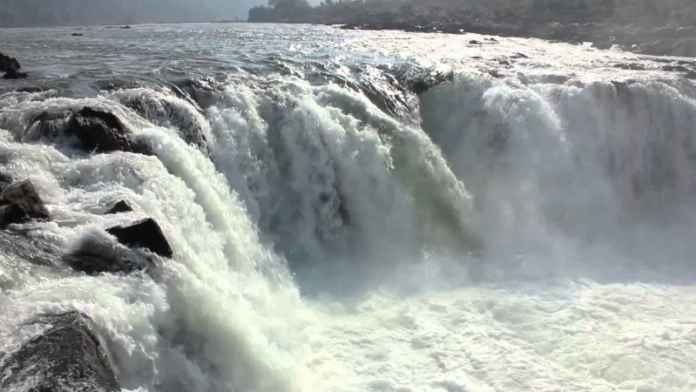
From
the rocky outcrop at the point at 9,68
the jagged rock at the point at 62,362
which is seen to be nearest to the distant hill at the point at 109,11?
the rocky outcrop at the point at 9,68

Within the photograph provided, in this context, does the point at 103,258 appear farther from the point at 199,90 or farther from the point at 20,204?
the point at 199,90

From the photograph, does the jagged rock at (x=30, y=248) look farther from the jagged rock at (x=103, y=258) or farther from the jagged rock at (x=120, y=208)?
the jagged rock at (x=120, y=208)

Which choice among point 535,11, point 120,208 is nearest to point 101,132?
point 120,208

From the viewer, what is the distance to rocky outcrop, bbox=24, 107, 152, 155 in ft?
27.2

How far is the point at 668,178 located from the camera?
15.1m

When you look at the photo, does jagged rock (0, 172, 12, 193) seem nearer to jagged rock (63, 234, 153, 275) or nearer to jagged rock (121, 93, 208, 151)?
jagged rock (63, 234, 153, 275)

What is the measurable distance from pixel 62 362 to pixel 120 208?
2780 mm

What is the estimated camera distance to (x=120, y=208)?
21.8 feet

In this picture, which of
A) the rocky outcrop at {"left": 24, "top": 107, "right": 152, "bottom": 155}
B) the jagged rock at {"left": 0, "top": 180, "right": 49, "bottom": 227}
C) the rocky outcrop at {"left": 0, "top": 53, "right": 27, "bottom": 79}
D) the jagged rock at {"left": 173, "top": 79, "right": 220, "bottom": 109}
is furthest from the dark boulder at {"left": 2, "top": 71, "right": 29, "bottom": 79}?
the jagged rock at {"left": 0, "top": 180, "right": 49, "bottom": 227}

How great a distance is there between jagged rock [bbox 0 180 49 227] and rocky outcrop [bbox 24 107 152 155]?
2.01m

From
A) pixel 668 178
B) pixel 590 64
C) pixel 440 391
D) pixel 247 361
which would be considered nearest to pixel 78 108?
pixel 247 361

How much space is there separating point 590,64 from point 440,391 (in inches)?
726

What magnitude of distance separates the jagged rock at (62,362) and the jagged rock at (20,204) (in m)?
1.92

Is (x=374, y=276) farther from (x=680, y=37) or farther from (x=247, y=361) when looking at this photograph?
(x=680, y=37)
